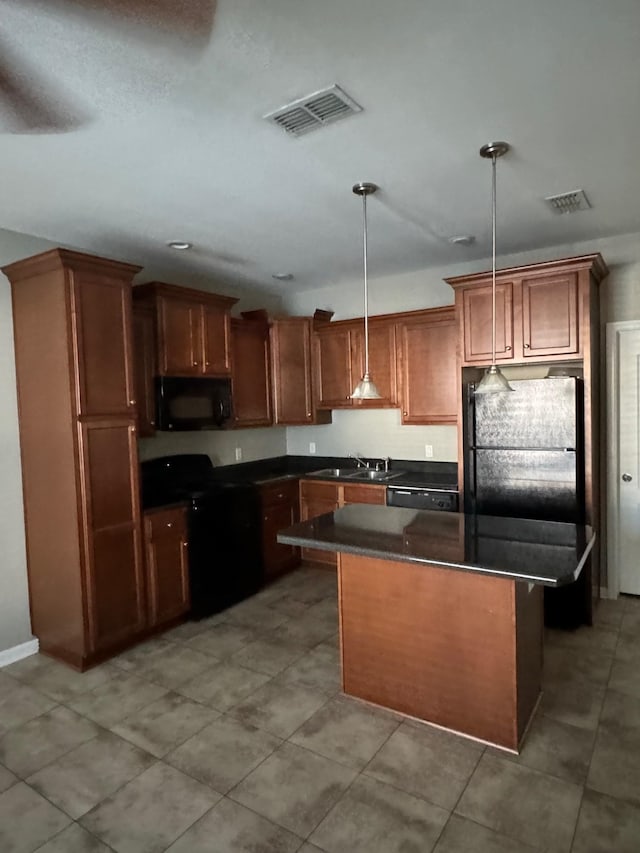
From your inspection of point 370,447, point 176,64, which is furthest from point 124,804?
point 370,447

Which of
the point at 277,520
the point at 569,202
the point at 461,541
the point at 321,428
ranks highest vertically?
the point at 569,202

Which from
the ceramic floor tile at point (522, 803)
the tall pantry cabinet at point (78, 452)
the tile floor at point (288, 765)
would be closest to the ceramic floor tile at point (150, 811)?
the tile floor at point (288, 765)

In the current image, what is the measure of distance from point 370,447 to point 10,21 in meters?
4.15

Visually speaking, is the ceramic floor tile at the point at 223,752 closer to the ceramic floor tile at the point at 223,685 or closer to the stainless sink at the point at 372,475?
the ceramic floor tile at the point at 223,685

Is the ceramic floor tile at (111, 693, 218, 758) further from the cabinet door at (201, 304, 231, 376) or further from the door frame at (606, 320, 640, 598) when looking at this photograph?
the door frame at (606, 320, 640, 598)

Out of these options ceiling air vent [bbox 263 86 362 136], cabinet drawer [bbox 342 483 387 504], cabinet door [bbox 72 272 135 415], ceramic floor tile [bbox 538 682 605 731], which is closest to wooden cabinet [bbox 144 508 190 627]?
cabinet door [bbox 72 272 135 415]

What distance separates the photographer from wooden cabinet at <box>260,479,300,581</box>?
4613 mm

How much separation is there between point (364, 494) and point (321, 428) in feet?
3.71

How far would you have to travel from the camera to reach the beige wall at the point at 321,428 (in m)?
3.32

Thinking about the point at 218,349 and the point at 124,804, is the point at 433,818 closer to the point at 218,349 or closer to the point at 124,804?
the point at 124,804

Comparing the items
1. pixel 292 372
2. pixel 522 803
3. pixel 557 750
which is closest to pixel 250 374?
pixel 292 372

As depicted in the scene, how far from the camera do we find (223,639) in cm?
355

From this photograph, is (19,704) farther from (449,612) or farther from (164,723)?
(449,612)

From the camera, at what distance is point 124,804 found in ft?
6.86
